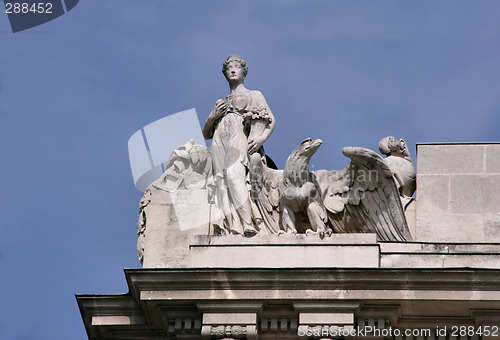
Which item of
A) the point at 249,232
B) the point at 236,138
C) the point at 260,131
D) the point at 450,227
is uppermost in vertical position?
the point at 260,131

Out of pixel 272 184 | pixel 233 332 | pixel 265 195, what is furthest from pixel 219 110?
pixel 233 332

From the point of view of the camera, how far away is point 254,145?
29703 millimetres

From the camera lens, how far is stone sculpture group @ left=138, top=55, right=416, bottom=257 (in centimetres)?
2880

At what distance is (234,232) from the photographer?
2859 cm

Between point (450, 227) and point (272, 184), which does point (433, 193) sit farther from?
point (272, 184)

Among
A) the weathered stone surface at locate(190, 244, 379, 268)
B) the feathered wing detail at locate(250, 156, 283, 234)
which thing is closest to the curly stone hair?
the feathered wing detail at locate(250, 156, 283, 234)

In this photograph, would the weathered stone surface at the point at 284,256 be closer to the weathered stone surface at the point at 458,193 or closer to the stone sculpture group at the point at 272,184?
the stone sculpture group at the point at 272,184

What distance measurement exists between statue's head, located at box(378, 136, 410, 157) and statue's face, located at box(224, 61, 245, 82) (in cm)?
288

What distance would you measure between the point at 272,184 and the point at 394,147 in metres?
2.38

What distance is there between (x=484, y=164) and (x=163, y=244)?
5816 millimetres

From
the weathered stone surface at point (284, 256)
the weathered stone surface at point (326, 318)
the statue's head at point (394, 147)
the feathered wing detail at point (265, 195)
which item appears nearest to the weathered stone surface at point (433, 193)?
the statue's head at point (394, 147)

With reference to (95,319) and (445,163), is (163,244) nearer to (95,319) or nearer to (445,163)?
(95,319)

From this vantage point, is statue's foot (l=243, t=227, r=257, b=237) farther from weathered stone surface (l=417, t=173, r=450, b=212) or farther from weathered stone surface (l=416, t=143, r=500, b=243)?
weathered stone surface (l=417, t=173, r=450, b=212)

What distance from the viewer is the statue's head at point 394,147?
2998 cm
